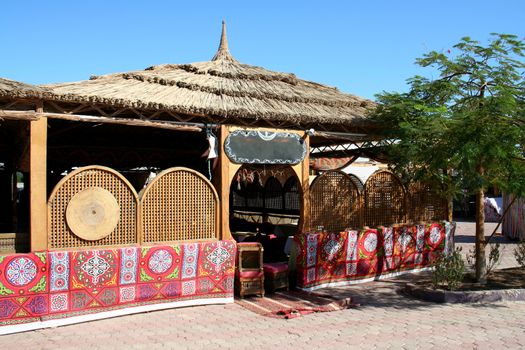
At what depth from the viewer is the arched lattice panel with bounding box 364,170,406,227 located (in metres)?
10.1

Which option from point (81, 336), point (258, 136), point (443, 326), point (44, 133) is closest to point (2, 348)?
point (81, 336)

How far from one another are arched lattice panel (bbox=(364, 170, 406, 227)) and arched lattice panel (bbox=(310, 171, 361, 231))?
0.38 m

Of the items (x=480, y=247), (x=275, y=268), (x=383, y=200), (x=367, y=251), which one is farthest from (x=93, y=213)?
(x=480, y=247)

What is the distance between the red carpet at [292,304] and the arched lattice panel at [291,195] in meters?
4.73

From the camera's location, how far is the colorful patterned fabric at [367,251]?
348 inches

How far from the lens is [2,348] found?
567 centimetres

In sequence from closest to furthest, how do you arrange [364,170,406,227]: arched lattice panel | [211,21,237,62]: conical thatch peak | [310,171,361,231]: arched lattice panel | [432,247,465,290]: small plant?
[432,247,465,290]: small plant, [310,171,361,231]: arched lattice panel, [364,170,406,227]: arched lattice panel, [211,21,237,62]: conical thatch peak

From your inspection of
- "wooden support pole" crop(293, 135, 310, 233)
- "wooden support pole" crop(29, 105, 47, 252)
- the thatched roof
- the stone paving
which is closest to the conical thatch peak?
the thatched roof

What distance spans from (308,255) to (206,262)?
1992 mm

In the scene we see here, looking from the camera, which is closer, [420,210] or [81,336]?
[81,336]

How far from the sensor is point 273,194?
14.1m

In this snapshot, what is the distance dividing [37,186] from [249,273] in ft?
11.7

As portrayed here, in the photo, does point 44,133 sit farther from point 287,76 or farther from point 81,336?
point 287,76

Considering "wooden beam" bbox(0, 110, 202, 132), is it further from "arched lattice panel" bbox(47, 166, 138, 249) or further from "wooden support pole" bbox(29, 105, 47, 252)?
"arched lattice panel" bbox(47, 166, 138, 249)
